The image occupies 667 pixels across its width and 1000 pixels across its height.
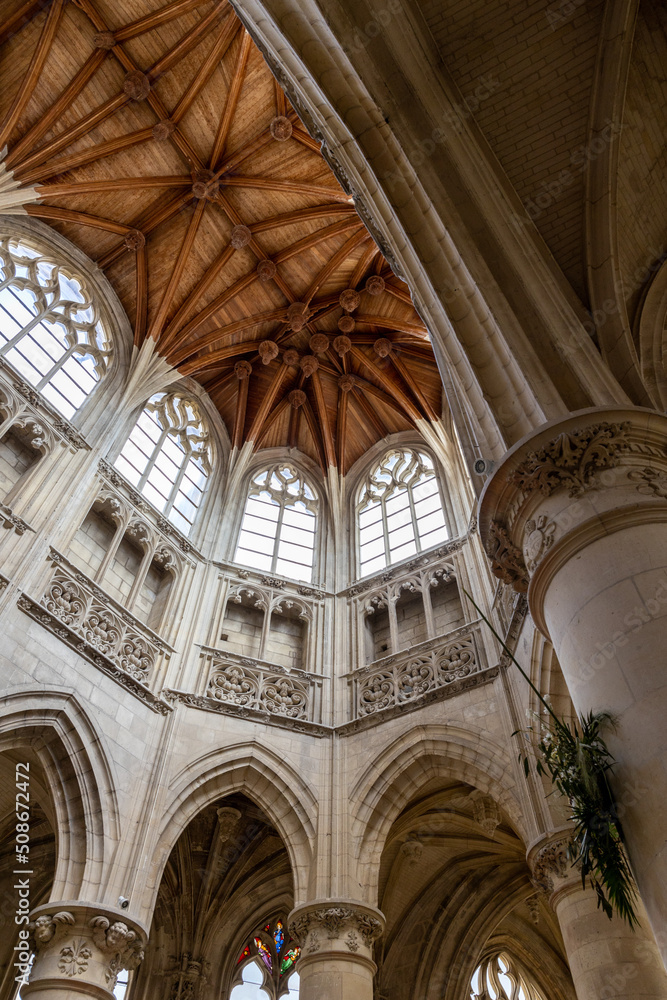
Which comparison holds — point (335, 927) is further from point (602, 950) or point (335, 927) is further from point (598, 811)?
point (598, 811)

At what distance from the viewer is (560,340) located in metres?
6.02

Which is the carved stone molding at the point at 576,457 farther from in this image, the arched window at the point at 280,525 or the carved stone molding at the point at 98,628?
the arched window at the point at 280,525

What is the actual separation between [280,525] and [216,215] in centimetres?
641

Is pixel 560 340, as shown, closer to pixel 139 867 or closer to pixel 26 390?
pixel 139 867

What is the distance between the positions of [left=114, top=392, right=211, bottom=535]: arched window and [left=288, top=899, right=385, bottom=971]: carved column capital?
22.7 feet

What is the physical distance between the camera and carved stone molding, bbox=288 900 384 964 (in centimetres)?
841

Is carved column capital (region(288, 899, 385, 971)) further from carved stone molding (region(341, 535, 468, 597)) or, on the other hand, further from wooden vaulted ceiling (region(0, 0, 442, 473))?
wooden vaulted ceiling (region(0, 0, 442, 473))

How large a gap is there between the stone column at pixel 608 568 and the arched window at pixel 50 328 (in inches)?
347

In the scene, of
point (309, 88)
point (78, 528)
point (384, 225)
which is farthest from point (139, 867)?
point (309, 88)

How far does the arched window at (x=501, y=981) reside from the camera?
44.6ft

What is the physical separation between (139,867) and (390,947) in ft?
20.4

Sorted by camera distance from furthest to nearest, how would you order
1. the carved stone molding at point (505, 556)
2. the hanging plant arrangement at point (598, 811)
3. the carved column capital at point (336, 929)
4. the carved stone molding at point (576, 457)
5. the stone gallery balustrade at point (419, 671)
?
the stone gallery balustrade at point (419, 671) → the carved column capital at point (336, 929) → the carved stone molding at point (505, 556) → the carved stone molding at point (576, 457) → the hanging plant arrangement at point (598, 811)

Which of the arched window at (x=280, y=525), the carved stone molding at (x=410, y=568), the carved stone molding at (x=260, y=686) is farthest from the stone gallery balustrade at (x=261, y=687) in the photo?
the arched window at (x=280, y=525)

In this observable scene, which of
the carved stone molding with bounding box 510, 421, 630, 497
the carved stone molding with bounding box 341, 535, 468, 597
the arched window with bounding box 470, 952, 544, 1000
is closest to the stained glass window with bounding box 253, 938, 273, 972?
the arched window with bounding box 470, 952, 544, 1000
